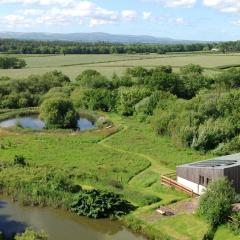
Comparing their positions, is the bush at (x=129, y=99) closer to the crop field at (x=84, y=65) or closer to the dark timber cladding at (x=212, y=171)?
the dark timber cladding at (x=212, y=171)

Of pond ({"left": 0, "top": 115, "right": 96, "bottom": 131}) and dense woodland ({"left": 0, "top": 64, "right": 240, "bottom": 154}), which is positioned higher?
dense woodland ({"left": 0, "top": 64, "right": 240, "bottom": 154})

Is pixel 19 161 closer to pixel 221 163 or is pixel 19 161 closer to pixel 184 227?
pixel 221 163

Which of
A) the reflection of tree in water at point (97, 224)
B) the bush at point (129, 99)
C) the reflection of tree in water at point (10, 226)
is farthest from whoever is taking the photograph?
the bush at point (129, 99)

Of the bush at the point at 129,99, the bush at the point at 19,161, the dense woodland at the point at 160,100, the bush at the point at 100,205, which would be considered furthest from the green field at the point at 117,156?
the bush at the point at 129,99

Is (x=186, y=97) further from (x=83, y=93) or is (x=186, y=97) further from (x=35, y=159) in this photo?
(x=35, y=159)

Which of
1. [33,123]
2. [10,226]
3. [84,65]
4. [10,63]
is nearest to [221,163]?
[10,226]

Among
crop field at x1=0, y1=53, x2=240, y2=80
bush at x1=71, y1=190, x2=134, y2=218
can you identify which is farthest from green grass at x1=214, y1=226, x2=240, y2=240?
crop field at x1=0, y1=53, x2=240, y2=80

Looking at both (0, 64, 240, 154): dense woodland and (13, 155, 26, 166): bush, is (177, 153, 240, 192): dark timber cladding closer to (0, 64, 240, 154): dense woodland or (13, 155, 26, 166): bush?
(0, 64, 240, 154): dense woodland
